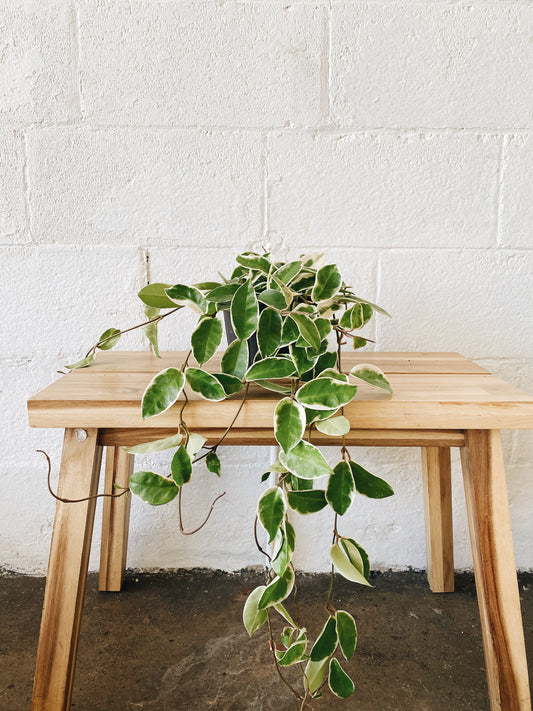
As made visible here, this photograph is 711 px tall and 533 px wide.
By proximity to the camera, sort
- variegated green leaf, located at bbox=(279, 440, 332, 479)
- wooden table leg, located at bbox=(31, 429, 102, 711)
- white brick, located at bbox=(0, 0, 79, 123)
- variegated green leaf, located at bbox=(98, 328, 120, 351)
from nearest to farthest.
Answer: variegated green leaf, located at bbox=(279, 440, 332, 479) → wooden table leg, located at bbox=(31, 429, 102, 711) → variegated green leaf, located at bbox=(98, 328, 120, 351) → white brick, located at bbox=(0, 0, 79, 123)

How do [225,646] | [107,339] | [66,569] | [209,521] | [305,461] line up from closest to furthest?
[305,461]
[66,569]
[107,339]
[225,646]
[209,521]

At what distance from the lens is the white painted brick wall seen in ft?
3.63

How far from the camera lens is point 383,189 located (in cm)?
117

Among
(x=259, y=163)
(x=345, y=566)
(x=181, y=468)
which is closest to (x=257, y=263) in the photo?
(x=181, y=468)

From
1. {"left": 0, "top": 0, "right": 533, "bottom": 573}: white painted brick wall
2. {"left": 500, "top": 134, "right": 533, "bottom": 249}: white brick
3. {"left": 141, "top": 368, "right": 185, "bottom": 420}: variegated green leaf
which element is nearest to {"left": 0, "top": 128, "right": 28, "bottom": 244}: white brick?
{"left": 0, "top": 0, "right": 533, "bottom": 573}: white painted brick wall

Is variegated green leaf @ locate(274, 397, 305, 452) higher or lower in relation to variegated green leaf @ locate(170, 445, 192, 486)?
higher

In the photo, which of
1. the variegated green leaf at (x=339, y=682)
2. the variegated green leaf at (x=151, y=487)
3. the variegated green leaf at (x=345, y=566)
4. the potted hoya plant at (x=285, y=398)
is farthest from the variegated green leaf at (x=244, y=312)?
the variegated green leaf at (x=339, y=682)

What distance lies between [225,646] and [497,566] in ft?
1.91

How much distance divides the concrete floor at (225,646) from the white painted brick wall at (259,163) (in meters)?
0.38

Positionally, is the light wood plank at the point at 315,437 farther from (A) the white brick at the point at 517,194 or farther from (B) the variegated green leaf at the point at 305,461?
(A) the white brick at the point at 517,194

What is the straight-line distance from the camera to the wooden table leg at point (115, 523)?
1141 millimetres

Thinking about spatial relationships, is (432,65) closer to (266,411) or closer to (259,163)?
(259,163)

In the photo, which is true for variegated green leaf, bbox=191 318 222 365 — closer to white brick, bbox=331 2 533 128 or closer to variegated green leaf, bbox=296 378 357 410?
variegated green leaf, bbox=296 378 357 410

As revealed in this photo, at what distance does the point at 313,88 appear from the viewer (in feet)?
3.70
